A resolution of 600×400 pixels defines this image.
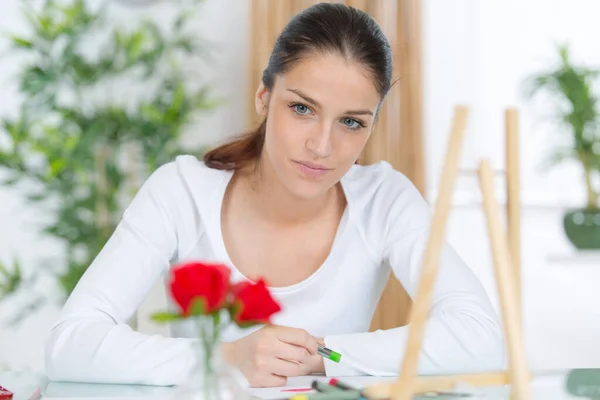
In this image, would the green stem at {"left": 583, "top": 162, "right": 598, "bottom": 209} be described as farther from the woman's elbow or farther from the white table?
the woman's elbow

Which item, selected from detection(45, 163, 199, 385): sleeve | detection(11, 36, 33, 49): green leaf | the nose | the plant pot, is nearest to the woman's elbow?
detection(45, 163, 199, 385): sleeve

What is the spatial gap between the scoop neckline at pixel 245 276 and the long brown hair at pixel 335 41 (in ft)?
0.83

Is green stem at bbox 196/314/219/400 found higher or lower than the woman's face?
lower

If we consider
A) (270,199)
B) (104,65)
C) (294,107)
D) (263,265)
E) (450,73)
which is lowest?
(263,265)

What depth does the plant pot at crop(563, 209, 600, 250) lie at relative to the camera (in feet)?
13.6

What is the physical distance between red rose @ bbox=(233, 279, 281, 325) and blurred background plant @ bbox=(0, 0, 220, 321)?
2.58 m

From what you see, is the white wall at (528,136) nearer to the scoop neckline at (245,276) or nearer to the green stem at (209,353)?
the scoop neckline at (245,276)

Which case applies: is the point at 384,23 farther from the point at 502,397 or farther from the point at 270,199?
the point at 502,397

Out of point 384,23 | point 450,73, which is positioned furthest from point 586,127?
point 384,23

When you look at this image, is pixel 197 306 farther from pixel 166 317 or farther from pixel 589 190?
pixel 589 190

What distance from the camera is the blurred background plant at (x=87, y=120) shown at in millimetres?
3188

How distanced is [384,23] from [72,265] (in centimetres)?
166

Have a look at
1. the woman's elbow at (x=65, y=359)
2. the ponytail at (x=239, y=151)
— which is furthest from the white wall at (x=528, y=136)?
the woman's elbow at (x=65, y=359)

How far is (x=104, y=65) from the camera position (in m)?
3.24
